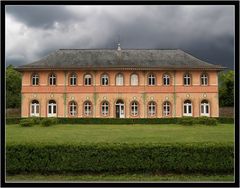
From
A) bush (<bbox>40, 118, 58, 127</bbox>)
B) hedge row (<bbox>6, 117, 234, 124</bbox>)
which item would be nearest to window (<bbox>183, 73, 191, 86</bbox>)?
hedge row (<bbox>6, 117, 234, 124</bbox>)

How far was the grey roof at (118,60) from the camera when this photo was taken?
108 feet

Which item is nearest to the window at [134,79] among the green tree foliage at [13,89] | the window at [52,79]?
the window at [52,79]

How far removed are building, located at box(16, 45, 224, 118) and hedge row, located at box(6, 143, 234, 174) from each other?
23318mm

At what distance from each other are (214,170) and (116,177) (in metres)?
3.12

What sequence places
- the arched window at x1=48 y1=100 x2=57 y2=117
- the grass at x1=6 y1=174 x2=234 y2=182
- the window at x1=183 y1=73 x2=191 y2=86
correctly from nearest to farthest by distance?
the grass at x1=6 y1=174 x2=234 y2=182
the arched window at x1=48 y1=100 x2=57 y2=117
the window at x1=183 y1=73 x2=191 y2=86

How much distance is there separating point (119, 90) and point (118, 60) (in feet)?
11.2

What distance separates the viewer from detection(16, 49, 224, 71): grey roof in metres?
33.1

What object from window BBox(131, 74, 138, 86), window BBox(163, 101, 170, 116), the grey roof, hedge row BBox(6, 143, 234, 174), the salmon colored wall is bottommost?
hedge row BBox(6, 143, 234, 174)

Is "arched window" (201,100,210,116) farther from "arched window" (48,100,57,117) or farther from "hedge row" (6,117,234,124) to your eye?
"arched window" (48,100,57,117)

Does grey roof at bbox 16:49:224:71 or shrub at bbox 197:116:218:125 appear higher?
grey roof at bbox 16:49:224:71

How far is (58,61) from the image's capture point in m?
34.2

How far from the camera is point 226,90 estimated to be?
47125 millimetres

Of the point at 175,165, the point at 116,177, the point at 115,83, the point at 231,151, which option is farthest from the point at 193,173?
the point at 115,83

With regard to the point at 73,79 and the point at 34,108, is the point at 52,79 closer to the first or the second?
the point at 73,79
